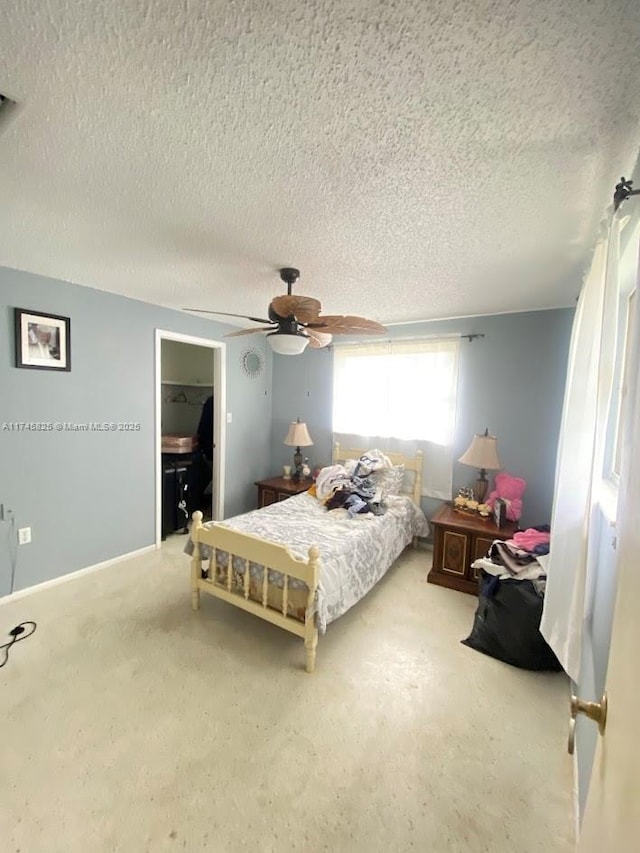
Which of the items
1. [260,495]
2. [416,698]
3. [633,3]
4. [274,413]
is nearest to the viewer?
[633,3]

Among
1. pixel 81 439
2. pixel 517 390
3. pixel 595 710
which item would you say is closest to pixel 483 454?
pixel 517 390

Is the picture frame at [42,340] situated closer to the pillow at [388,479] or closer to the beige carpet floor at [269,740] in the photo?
the beige carpet floor at [269,740]

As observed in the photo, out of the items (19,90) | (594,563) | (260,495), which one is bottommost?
(260,495)

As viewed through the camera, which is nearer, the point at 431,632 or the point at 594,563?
the point at 594,563

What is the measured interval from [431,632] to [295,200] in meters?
2.65

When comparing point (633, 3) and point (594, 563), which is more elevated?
point (633, 3)

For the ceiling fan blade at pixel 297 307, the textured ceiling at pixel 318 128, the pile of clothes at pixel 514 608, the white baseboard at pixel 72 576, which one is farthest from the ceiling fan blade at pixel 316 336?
the white baseboard at pixel 72 576

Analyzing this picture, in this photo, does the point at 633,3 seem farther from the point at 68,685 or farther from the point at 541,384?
the point at 68,685

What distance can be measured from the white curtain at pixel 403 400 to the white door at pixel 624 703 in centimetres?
298

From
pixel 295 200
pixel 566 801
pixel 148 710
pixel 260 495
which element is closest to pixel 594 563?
pixel 566 801

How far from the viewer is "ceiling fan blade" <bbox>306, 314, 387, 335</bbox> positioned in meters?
2.19

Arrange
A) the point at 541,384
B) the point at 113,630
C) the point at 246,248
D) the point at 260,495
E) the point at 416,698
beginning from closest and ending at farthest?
the point at 416,698 → the point at 246,248 → the point at 113,630 → the point at 541,384 → the point at 260,495

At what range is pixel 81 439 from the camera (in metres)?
2.97

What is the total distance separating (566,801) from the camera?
1371 mm
